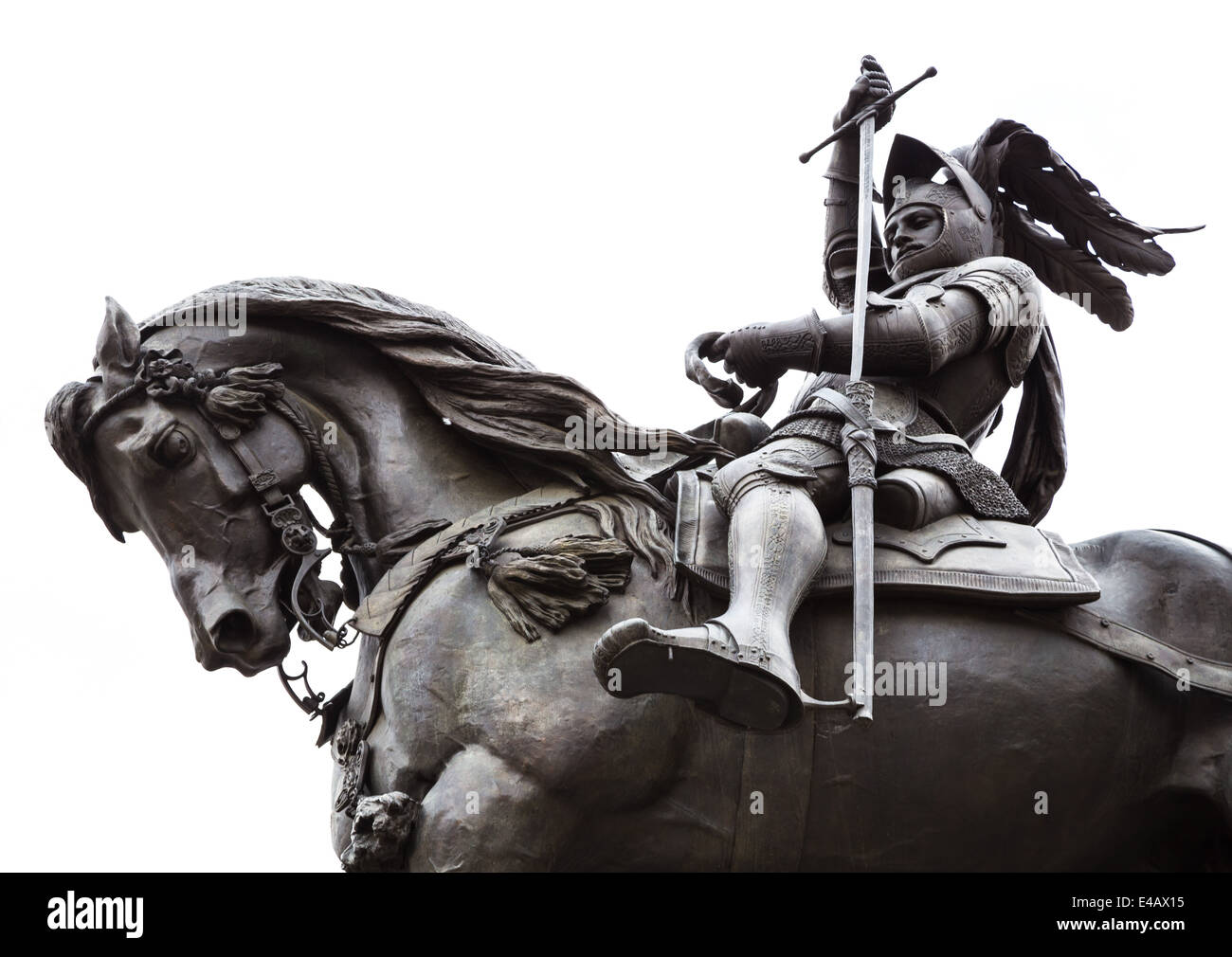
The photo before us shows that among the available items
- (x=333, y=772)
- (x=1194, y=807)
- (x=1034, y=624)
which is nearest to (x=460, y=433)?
(x=333, y=772)

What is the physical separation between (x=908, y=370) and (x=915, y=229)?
1.01m

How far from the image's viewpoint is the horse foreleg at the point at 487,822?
6352 millimetres

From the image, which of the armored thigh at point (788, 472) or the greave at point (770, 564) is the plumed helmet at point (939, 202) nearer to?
the armored thigh at point (788, 472)

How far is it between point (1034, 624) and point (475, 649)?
1.95m

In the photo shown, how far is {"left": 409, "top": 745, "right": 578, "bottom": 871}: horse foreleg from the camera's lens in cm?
635

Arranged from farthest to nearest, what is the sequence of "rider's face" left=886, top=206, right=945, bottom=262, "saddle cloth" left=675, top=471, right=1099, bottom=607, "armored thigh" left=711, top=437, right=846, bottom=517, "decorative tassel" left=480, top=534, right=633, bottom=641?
"rider's face" left=886, top=206, right=945, bottom=262 < "armored thigh" left=711, top=437, right=846, bottom=517 < "saddle cloth" left=675, top=471, right=1099, bottom=607 < "decorative tassel" left=480, top=534, right=633, bottom=641

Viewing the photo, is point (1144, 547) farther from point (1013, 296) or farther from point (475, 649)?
point (475, 649)

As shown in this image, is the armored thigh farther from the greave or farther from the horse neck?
the horse neck

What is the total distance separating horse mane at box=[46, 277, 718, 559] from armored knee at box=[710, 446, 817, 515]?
0.31 meters

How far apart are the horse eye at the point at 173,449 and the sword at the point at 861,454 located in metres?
2.34

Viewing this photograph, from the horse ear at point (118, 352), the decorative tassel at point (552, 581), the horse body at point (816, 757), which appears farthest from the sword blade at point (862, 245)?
the horse ear at point (118, 352)

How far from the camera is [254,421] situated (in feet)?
23.4

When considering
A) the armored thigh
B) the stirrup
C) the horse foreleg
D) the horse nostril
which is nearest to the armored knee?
the armored thigh
